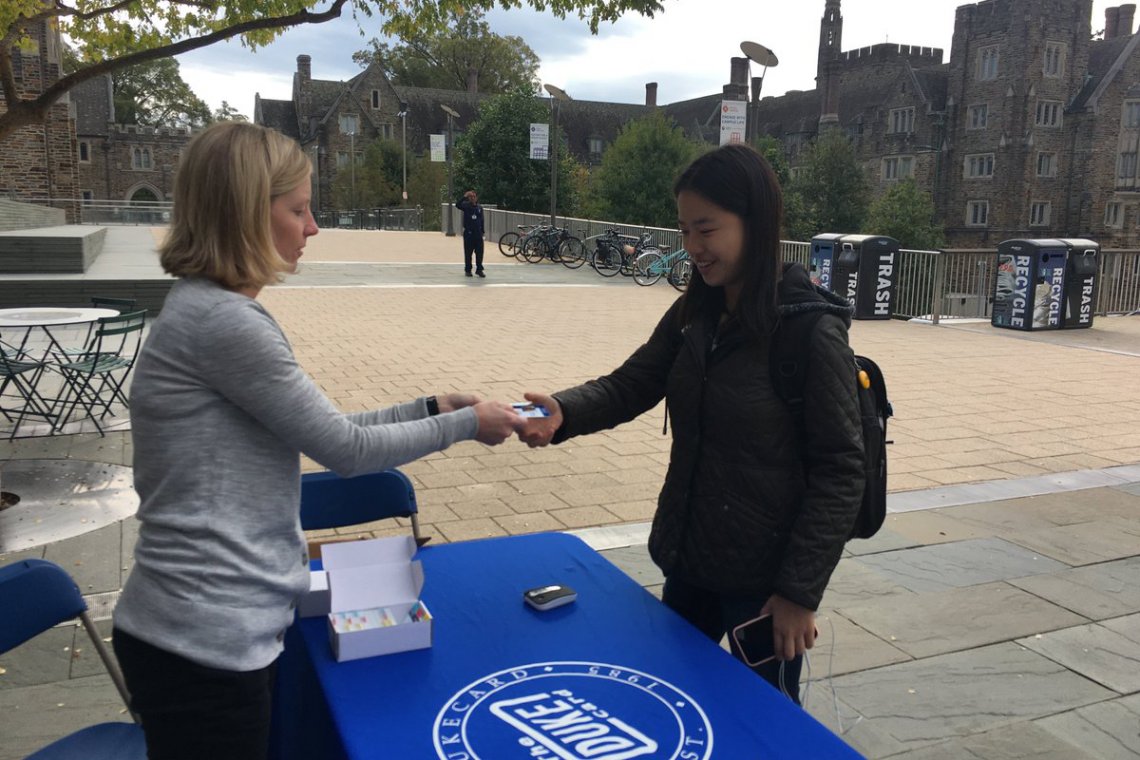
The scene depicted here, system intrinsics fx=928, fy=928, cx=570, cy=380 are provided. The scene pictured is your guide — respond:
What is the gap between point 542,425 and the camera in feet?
8.12

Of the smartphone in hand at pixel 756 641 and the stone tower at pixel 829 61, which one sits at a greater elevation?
the stone tower at pixel 829 61

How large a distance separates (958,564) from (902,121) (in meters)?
59.7

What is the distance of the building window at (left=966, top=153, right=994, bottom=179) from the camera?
2099 inches

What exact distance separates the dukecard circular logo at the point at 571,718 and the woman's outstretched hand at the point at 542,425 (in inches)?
26.5

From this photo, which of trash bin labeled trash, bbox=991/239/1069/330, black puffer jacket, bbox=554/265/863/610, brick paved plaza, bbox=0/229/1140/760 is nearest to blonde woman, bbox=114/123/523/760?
black puffer jacket, bbox=554/265/863/610

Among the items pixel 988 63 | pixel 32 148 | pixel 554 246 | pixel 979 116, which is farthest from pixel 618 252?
pixel 988 63

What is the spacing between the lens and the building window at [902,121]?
190ft

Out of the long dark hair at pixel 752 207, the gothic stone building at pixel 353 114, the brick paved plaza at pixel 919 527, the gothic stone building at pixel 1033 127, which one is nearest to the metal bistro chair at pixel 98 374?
the brick paved plaza at pixel 919 527

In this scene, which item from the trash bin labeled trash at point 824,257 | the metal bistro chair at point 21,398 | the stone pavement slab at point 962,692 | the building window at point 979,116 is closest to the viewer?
the stone pavement slab at point 962,692

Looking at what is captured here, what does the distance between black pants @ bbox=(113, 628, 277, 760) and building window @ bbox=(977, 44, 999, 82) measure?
59732 mm

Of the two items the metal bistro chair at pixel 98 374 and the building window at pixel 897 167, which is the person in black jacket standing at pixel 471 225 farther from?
the building window at pixel 897 167

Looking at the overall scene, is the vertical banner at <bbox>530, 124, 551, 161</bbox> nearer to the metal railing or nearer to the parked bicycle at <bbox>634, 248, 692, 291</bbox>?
the parked bicycle at <bbox>634, 248, 692, 291</bbox>

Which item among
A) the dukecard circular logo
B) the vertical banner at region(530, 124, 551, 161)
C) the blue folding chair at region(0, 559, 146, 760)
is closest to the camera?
the dukecard circular logo

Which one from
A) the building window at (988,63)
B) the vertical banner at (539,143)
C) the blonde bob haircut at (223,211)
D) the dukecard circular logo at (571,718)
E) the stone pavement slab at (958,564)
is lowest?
the stone pavement slab at (958,564)
